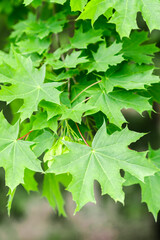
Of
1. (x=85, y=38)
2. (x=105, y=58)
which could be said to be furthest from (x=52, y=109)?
(x=85, y=38)

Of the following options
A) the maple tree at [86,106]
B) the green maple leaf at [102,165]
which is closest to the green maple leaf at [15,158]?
the maple tree at [86,106]

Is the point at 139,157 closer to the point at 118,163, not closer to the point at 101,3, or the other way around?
the point at 118,163

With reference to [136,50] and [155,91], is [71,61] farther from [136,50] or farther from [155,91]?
[155,91]

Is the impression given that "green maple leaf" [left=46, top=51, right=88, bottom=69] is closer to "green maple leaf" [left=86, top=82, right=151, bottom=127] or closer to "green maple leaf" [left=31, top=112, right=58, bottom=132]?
"green maple leaf" [left=86, top=82, right=151, bottom=127]

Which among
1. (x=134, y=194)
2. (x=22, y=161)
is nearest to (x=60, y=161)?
(x=22, y=161)

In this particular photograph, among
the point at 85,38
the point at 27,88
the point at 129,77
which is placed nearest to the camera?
the point at 27,88

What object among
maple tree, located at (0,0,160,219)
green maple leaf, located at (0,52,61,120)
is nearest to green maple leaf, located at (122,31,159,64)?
maple tree, located at (0,0,160,219)

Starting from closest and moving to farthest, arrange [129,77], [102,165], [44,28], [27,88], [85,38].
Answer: [102,165], [27,88], [129,77], [85,38], [44,28]
